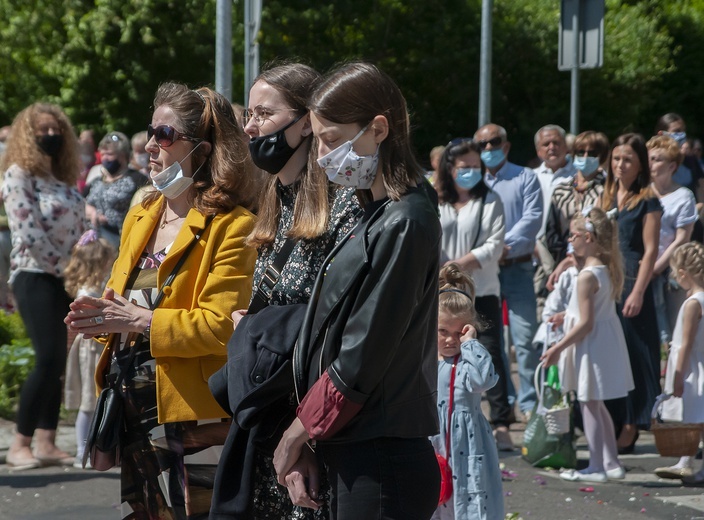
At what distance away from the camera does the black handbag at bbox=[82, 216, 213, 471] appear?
406 cm

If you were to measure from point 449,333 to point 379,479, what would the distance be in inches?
81.2

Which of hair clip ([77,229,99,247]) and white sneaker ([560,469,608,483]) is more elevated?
hair clip ([77,229,99,247])

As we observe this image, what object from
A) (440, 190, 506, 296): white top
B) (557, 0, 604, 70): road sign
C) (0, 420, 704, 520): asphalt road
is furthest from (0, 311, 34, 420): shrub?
(557, 0, 604, 70): road sign

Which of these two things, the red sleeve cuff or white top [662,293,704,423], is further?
white top [662,293,704,423]

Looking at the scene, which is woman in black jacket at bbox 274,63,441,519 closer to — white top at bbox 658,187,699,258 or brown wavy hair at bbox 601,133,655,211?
brown wavy hair at bbox 601,133,655,211

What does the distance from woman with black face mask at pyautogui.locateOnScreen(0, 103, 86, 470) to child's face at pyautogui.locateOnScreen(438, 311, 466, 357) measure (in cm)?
291

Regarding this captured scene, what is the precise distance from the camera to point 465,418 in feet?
16.1

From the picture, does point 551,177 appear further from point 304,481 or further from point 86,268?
point 304,481

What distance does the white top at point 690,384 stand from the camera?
6961mm

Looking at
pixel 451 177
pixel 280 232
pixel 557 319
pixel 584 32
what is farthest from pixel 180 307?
pixel 584 32

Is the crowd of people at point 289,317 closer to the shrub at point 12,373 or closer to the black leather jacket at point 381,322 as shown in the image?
the black leather jacket at point 381,322

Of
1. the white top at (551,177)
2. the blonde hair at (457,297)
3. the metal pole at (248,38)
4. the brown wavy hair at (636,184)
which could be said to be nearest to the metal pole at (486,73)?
the white top at (551,177)

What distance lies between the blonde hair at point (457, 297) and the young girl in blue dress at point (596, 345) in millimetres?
2078

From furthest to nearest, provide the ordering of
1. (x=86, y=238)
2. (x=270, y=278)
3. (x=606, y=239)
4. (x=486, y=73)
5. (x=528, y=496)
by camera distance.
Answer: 1. (x=486, y=73)
2. (x=86, y=238)
3. (x=606, y=239)
4. (x=528, y=496)
5. (x=270, y=278)
